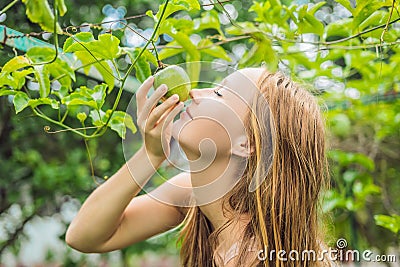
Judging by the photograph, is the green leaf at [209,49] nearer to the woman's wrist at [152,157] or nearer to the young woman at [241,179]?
the young woman at [241,179]

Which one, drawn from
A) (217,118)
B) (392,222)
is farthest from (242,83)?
(392,222)

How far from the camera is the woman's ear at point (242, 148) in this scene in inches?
40.3

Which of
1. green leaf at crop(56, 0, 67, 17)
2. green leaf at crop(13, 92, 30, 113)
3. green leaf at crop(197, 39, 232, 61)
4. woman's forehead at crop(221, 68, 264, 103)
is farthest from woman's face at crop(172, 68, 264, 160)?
green leaf at crop(56, 0, 67, 17)

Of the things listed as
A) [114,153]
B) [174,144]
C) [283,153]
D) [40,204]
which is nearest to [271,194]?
[283,153]

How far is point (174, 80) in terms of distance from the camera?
2.70 feet

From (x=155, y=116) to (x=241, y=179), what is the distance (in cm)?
29

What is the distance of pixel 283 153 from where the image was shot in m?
1.07

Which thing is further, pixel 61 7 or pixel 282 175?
pixel 282 175

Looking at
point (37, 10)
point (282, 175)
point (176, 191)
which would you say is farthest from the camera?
point (176, 191)

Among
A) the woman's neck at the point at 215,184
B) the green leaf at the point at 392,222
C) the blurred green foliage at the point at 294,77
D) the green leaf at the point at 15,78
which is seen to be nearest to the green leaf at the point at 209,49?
the blurred green foliage at the point at 294,77

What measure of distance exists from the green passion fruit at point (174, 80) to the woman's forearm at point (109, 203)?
17 centimetres

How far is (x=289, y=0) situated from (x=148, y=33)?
0.94 meters

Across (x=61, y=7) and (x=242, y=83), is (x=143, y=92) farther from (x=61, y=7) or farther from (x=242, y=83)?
(x=61, y=7)

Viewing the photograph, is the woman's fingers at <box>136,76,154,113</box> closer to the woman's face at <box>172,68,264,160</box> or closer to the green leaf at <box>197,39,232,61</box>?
the woman's face at <box>172,68,264,160</box>
